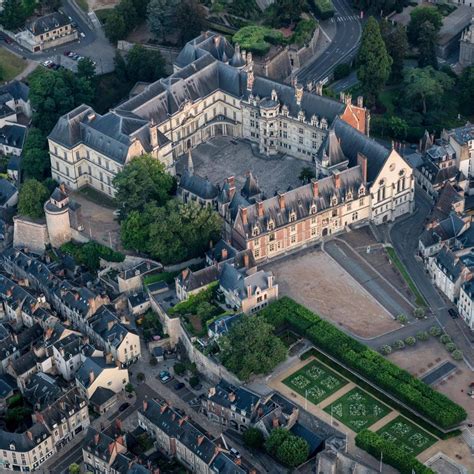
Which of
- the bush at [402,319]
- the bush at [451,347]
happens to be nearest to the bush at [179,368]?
the bush at [402,319]

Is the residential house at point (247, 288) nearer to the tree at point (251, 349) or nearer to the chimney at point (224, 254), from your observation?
the chimney at point (224, 254)

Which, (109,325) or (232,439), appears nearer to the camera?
(232,439)

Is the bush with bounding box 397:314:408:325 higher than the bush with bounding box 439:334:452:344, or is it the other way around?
the bush with bounding box 397:314:408:325

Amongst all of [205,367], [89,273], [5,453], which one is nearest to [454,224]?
[205,367]

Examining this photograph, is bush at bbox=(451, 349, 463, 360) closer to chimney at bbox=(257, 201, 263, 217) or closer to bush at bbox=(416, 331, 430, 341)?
bush at bbox=(416, 331, 430, 341)

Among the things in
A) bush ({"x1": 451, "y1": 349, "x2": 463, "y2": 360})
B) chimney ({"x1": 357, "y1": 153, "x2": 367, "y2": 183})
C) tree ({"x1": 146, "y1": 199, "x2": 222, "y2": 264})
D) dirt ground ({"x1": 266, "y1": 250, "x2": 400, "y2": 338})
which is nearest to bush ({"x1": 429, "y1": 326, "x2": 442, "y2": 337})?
bush ({"x1": 451, "y1": 349, "x2": 463, "y2": 360})

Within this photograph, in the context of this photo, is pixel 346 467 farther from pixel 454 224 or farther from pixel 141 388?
pixel 454 224

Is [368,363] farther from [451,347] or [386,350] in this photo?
[451,347]
